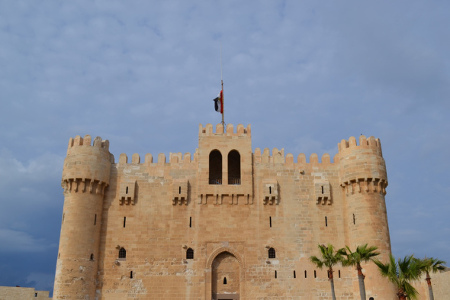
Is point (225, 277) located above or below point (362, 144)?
below

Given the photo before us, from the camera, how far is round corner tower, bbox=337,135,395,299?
1179 inches

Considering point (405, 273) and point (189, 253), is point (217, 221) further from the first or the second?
point (405, 273)

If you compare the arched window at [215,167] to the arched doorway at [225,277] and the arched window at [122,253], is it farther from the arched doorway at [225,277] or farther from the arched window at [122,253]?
A: the arched window at [122,253]

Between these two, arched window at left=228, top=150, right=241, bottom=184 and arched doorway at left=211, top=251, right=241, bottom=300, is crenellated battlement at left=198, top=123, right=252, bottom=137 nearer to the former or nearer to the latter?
arched window at left=228, top=150, right=241, bottom=184

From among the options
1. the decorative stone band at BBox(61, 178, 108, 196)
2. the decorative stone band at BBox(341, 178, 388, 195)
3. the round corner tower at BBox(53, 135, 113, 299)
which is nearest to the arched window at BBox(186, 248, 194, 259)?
the round corner tower at BBox(53, 135, 113, 299)

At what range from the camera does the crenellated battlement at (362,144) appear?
32.5 m

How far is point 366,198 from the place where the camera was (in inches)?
1233

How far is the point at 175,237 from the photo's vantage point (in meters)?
31.2

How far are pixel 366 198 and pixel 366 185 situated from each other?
0.89m

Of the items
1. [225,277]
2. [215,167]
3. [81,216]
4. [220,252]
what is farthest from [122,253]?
[215,167]

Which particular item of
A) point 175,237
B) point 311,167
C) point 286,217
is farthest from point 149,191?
point 311,167

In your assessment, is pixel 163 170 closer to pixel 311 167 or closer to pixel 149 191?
pixel 149 191

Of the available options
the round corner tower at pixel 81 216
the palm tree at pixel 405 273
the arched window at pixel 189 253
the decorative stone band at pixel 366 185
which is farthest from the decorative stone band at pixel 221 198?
the palm tree at pixel 405 273

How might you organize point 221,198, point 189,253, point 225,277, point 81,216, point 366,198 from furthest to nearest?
point 221,198 < point 366,198 < point 189,253 < point 225,277 < point 81,216
